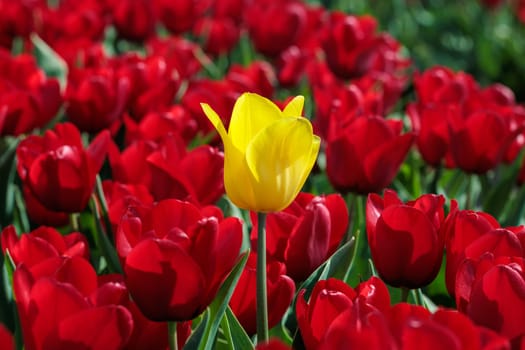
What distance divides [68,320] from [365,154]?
0.81 metres

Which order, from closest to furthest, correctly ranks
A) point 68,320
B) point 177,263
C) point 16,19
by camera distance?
point 68,320, point 177,263, point 16,19

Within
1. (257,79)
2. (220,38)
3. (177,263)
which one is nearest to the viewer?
(177,263)

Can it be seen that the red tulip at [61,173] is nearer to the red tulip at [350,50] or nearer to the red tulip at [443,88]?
the red tulip at [443,88]

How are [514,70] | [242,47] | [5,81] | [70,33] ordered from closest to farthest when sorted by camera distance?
[5,81] < [70,33] < [242,47] < [514,70]

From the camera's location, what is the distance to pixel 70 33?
3.03 metres

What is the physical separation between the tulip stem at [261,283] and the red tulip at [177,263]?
40 millimetres

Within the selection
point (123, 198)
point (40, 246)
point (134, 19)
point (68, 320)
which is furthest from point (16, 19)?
point (68, 320)

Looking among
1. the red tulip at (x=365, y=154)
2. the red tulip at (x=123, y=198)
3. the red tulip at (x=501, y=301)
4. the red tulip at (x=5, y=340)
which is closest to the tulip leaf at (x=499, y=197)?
the red tulip at (x=365, y=154)

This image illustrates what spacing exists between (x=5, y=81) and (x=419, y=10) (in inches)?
149

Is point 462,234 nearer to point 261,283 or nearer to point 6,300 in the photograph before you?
point 261,283

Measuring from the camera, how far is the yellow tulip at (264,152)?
3.22 feet

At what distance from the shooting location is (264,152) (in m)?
0.99

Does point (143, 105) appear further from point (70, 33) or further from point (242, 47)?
point (242, 47)

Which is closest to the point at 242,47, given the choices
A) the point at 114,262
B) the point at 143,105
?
the point at 143,105
